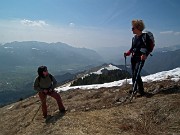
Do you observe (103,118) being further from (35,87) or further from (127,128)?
(35,87)

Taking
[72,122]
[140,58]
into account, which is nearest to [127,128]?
[72,122]

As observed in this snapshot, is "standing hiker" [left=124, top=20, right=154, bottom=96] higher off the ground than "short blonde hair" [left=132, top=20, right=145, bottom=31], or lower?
lower

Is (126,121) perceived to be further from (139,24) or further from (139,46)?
(139,24)

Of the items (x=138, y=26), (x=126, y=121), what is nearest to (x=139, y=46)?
(x=138, y=26)

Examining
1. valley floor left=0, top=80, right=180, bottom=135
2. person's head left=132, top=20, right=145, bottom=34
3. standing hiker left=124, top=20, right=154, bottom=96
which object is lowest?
valley floor left=0, top=80, right=180, bottom=135

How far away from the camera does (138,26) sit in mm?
12352

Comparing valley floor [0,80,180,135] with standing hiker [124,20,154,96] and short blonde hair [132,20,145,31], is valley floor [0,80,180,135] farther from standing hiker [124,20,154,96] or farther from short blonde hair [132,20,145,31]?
short blonde hair [132,20,145,31]

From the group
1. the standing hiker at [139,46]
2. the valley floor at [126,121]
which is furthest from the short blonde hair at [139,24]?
the valley floor at [126,121]

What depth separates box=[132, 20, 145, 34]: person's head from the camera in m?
12.3

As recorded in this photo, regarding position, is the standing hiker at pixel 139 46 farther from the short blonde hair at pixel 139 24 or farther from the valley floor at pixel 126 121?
the valley floor at pixel 126 121

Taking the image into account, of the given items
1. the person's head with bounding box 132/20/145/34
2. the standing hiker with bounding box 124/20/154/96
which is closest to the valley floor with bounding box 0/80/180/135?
the standing hiker with bounding box 124/20/154/96

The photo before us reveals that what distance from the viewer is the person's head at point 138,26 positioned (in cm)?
1235

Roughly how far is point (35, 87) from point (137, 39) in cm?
621

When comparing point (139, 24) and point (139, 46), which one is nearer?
point (139, 24)
